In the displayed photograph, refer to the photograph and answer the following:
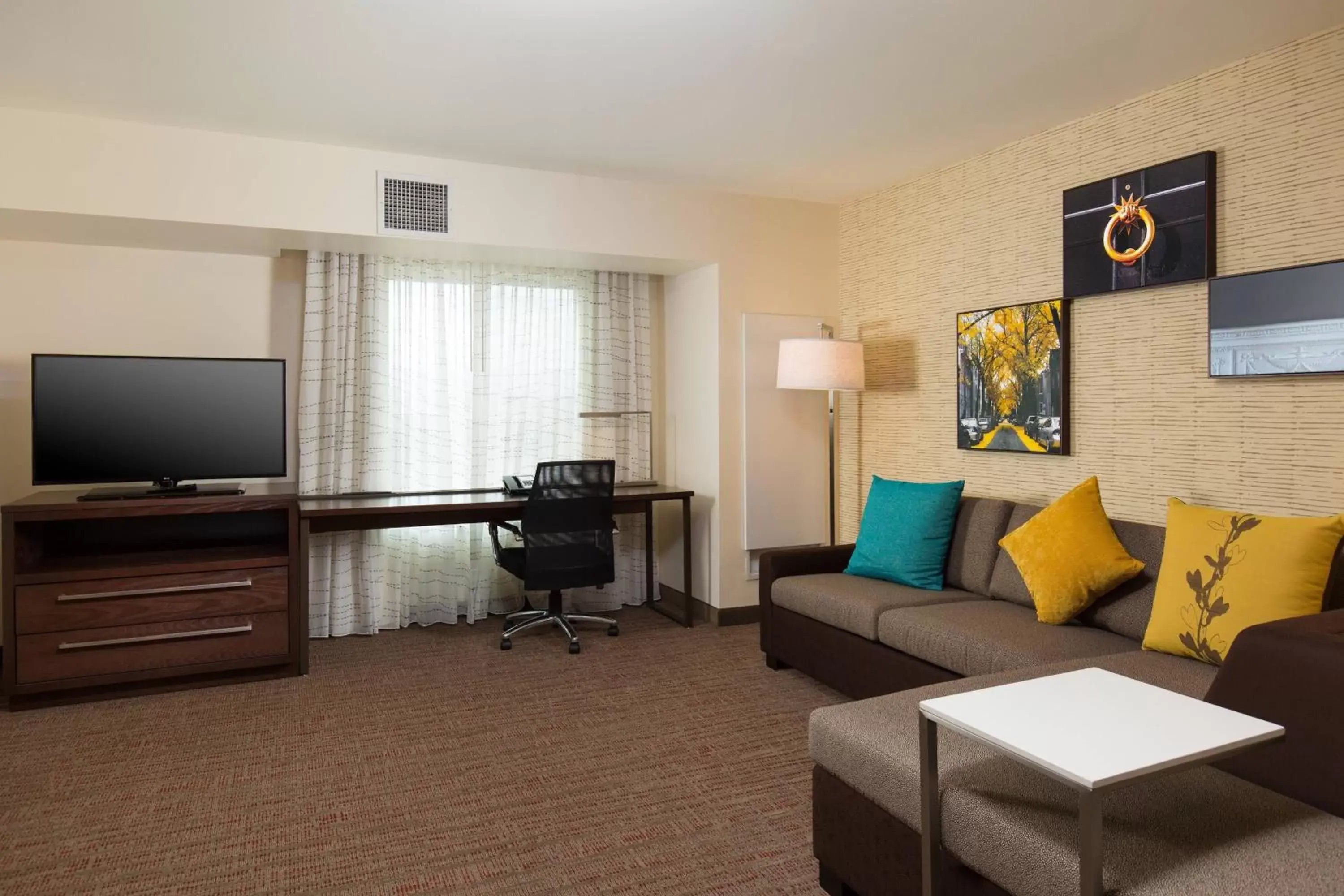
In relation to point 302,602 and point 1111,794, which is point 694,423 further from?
point 1111,794

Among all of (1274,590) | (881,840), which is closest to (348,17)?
(881,840)

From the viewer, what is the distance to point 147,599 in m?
3.72

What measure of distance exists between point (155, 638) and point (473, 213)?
2505 mm

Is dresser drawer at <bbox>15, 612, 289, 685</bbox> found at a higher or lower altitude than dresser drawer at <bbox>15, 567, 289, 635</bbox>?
lower

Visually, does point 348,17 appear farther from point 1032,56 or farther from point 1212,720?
point 1212,720

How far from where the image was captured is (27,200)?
140 inches

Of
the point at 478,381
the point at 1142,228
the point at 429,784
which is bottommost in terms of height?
the point at 429,784

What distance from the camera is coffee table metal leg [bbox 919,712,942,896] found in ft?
5.49

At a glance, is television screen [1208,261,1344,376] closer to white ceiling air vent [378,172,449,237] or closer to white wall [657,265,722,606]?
white wall [657,265,722,606]

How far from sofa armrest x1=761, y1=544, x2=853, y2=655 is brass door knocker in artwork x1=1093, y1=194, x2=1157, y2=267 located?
5.86ft

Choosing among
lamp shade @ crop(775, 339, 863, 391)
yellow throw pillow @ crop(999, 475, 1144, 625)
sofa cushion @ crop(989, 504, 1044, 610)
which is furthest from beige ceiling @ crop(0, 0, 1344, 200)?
sofa cushion @ crop(989, 504, 1044, 610)

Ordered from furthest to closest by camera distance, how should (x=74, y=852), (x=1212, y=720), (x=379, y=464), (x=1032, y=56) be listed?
(x=379, y=464)
(x=1032, y=56)
(x=74, y=852)
(x=1212, y=720)

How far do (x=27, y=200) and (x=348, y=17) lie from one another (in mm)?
1888

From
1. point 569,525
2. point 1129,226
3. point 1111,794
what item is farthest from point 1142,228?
point 569,525
